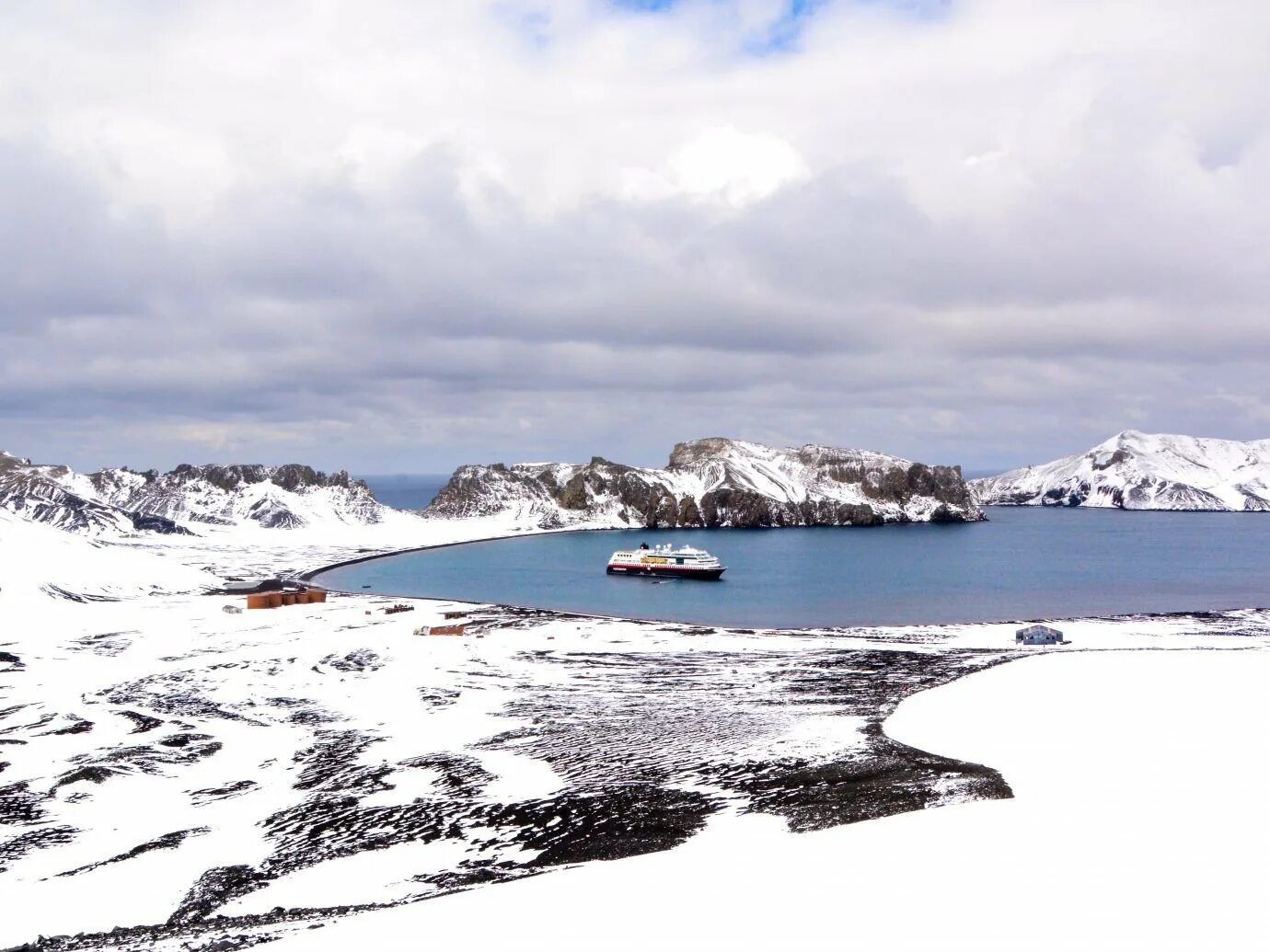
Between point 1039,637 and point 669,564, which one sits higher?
point 669,564

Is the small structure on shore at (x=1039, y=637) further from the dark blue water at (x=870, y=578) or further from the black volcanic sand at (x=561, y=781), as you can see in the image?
the black volcanic sand at (x=561, y=781)

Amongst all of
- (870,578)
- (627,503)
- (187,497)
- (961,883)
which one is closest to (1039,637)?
→ (961,883)

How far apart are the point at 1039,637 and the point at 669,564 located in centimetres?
5406

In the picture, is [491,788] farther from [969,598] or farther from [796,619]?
[969,598]

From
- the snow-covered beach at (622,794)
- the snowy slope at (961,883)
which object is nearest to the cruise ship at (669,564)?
the snow-covered beach at (622,794)

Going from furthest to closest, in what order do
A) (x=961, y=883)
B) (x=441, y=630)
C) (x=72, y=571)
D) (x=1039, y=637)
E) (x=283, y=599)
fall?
1. (x=72, y=571)
2. (x=283, y=599)
3. (x=441, y=630)
4. (x=1039, y=637)
5. (x=961, y=883)

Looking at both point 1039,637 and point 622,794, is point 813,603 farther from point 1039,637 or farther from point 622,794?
point 622,794

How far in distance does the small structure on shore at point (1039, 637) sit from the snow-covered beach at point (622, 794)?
3230 mm

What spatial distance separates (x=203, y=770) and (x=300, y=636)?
27.0m

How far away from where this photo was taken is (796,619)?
214 feet

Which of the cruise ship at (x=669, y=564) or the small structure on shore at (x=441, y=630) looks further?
the cruise ship at (x=669, y=564)

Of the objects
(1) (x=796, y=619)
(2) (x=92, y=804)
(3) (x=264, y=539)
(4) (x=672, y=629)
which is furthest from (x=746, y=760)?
(3) (x=264, y=539)

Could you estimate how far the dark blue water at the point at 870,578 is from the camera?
234ft

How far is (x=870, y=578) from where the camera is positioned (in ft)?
310
